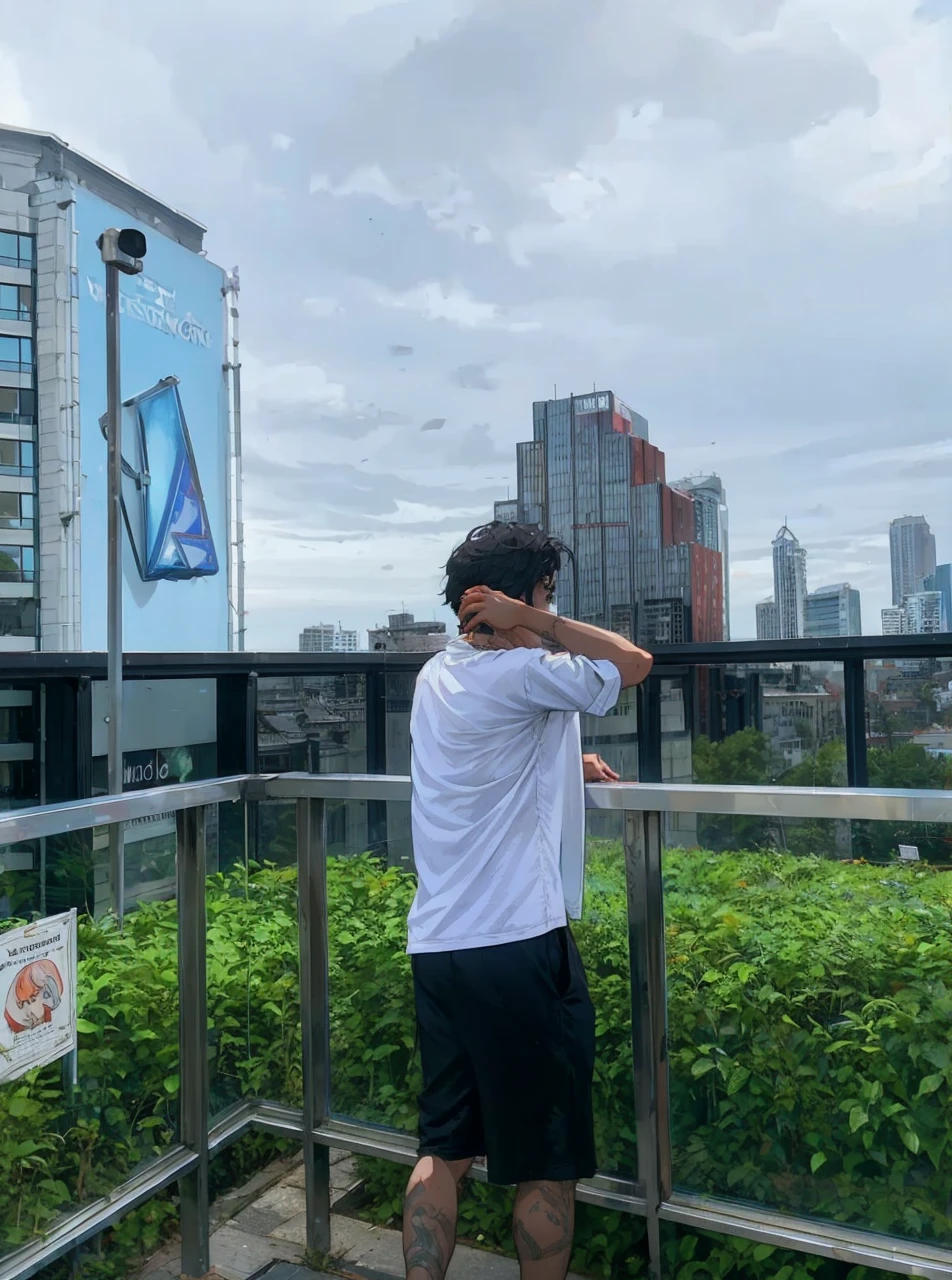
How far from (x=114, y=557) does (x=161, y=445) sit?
43.0 ft

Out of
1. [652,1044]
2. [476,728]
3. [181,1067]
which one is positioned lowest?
[181,1067]

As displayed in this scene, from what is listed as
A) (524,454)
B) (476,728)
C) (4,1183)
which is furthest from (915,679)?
(524,454)

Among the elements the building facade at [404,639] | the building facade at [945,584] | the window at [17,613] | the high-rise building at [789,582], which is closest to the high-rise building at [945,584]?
the building facade at [945,584]

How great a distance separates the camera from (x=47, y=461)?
47.2 ft

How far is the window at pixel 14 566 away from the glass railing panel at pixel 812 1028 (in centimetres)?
1444

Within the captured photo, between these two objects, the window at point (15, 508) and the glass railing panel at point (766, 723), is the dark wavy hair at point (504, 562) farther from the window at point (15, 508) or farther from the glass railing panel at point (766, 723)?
the window at point (15, 508)

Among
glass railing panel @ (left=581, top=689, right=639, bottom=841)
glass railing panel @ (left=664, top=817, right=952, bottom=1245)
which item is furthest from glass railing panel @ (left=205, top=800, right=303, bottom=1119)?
glass railing panel @ (left=581, top=689, right=639, bottom=841)

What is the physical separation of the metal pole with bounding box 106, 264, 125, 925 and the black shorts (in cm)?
187

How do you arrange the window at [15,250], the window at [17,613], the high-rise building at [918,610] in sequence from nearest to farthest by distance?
the window at [15,250], the window at [17,613], the high-rise building at [918,610]

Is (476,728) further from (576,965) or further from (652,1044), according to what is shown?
(652,1044)

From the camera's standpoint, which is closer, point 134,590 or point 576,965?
point 576,965

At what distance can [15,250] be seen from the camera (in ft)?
46.6

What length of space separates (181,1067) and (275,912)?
33 centimetres

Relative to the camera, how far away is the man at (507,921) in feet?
4.53
